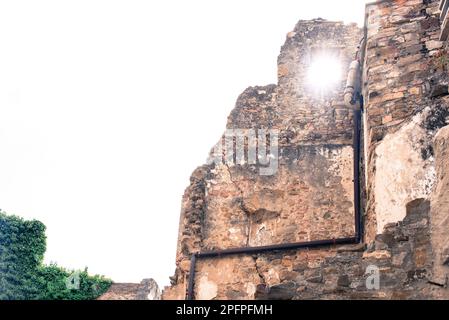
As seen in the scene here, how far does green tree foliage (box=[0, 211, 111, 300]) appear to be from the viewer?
1778 cm

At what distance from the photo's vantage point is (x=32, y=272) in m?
18.1

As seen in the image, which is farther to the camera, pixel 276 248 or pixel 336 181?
pixel 336 181

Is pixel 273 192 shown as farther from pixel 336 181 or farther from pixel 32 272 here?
pixel 32 272

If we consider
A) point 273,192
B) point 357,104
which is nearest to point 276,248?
point 273,192

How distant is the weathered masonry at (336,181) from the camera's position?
15.6 feet

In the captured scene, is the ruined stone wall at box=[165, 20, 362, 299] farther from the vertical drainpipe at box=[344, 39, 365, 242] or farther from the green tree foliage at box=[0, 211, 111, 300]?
the green tree foliage at box=[0, 211, 111, 300]

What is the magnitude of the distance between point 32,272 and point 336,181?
10.9 m

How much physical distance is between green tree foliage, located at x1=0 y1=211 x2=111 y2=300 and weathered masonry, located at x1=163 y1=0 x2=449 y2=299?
329 inches

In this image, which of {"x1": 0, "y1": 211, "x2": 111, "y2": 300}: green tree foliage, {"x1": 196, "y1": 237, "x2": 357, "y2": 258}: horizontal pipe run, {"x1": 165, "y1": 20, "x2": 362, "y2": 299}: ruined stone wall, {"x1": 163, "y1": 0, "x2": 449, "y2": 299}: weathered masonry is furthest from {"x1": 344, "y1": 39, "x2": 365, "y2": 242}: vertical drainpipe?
{"x1": 0, "y1": 211, "x2": 111, "y2": 300}: green tree foliage

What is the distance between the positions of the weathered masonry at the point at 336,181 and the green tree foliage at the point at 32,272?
27.5 feet

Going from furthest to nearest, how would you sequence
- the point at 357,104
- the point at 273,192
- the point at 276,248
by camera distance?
the point at 273,192 → the point at 276,248 → the point at 357,104
